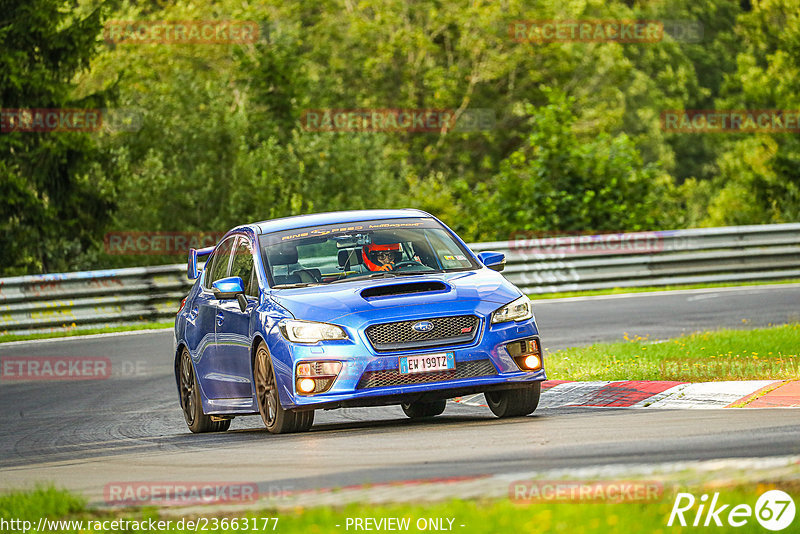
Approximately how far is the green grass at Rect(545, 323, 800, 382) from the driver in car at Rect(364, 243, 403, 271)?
268 cm

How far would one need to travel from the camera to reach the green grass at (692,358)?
12375mm

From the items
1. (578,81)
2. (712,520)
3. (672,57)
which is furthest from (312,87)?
(712,520)

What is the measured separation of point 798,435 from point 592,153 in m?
23.3

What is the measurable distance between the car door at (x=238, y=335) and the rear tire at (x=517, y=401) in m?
1.93

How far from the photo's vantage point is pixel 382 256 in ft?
37.0

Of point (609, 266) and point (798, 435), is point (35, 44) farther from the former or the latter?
point (798, 435)

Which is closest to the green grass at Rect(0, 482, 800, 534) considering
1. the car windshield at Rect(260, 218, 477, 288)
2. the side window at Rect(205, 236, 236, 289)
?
the car windshield at Rect(260, 218, 477, 288)

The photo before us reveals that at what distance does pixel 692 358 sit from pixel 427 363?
424cm

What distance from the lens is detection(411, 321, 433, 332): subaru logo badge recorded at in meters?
10.2

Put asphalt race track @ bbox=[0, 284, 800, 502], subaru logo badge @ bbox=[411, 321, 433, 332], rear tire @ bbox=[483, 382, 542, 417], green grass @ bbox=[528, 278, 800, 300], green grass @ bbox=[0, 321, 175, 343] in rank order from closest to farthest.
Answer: asphalt race track @ bbox=[0, 284, 800, 502], subaru logo badge @ bbox=[411, 321, 433, 332], rear tire @ bbox=[483, 382, 542, 417], green grass @ bbox=[0, 321, 175, 343], green grass @ bbox=[528, 278, 800, 300]

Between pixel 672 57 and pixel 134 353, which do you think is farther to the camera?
pixel 672 57

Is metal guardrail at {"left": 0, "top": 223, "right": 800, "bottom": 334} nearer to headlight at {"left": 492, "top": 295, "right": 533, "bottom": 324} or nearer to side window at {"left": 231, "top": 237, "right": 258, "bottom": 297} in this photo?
side window at {"left": 231, "top": 237, "right": 258, "bottom": 297}

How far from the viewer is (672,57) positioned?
8294cm

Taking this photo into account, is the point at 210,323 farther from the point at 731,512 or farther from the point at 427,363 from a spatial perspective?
the point at 731,512
